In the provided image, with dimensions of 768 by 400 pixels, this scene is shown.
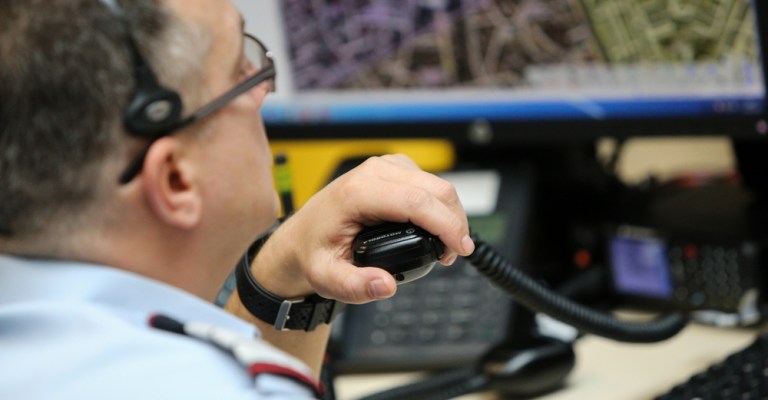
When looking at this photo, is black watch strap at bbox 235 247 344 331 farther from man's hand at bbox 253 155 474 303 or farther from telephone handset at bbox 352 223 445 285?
telephone handset at bbox 352 223 445 285

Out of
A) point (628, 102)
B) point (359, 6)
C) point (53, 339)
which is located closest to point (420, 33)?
point (359, 6)

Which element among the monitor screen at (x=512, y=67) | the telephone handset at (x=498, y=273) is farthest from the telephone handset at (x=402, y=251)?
the monitor screen at (x=512, y=67)

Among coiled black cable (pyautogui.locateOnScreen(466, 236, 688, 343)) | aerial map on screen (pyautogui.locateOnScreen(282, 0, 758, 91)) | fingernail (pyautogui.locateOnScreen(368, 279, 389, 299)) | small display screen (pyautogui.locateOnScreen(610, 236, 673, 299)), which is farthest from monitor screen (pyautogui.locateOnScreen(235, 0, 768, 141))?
fingernail (pyautogui.locateOnScreen(368, 279, 389, 299))

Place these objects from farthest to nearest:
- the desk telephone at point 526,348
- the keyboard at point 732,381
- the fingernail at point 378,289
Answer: the desk telephone at point 526,348 < the keyboard at point 732,381 < the fingernail at point 378,289

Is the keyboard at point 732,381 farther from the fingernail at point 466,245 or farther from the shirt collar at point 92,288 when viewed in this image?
the shirt collar at point 92,288

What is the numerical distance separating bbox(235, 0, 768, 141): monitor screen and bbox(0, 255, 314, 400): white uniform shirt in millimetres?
552

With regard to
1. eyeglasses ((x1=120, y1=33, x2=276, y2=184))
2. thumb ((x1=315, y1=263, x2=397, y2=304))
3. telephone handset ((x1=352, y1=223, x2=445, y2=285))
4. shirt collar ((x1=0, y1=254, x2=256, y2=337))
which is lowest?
thumb ((x1=315, y1=263, x2=397, y2=304))

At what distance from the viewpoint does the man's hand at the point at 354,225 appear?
746 millimetres

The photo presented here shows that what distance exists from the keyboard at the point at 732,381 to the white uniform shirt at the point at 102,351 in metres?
0.39

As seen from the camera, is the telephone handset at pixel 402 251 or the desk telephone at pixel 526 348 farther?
the desk telephone at pixel 526 348

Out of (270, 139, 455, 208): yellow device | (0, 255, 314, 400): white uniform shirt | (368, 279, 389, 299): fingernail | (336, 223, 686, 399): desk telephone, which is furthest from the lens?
(270, 139, 455, 208): yellow device

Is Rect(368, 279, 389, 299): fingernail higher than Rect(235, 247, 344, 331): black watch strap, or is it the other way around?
Rect(368, 279, 389, 299): fingernail

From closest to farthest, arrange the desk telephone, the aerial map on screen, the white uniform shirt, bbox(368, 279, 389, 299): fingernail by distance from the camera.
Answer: the white uniform shirt < bbox(368, 279, 389, 299): fingernail < the desk telephone < the aerial map on screen

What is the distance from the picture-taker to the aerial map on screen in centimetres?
116
